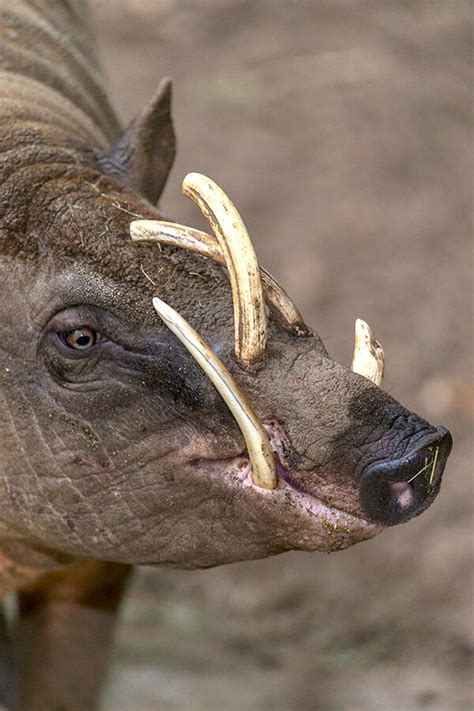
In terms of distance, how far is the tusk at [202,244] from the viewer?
341 centimetres

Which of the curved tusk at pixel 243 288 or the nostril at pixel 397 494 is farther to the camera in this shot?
the curved tusk at pixel 243 288

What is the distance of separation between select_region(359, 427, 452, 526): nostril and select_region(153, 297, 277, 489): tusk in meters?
Answer: 0.24

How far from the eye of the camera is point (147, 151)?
4.34 meters

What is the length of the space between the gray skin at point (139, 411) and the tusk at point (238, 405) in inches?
2.1

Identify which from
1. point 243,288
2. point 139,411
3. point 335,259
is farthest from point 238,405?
point 335,259

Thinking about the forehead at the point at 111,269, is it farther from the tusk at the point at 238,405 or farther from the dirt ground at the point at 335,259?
the dirt ground at the point at 335,259

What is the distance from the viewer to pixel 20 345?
3.64 meters

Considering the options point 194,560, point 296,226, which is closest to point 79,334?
point 194,560

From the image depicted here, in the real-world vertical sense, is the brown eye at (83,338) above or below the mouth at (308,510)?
above

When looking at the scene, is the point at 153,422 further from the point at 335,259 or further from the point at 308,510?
the point at 335,259

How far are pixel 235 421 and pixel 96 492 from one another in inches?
20.8

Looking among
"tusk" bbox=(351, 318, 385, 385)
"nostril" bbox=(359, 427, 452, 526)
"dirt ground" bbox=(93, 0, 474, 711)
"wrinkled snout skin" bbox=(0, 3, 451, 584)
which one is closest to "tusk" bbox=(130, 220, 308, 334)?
"wrinkled snout skin" bbox=(0, 3, 451, 584)

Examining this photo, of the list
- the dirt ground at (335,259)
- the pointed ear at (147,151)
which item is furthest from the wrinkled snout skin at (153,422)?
the dirt ground at (335,259)

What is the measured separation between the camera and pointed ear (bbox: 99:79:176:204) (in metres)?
4.20
